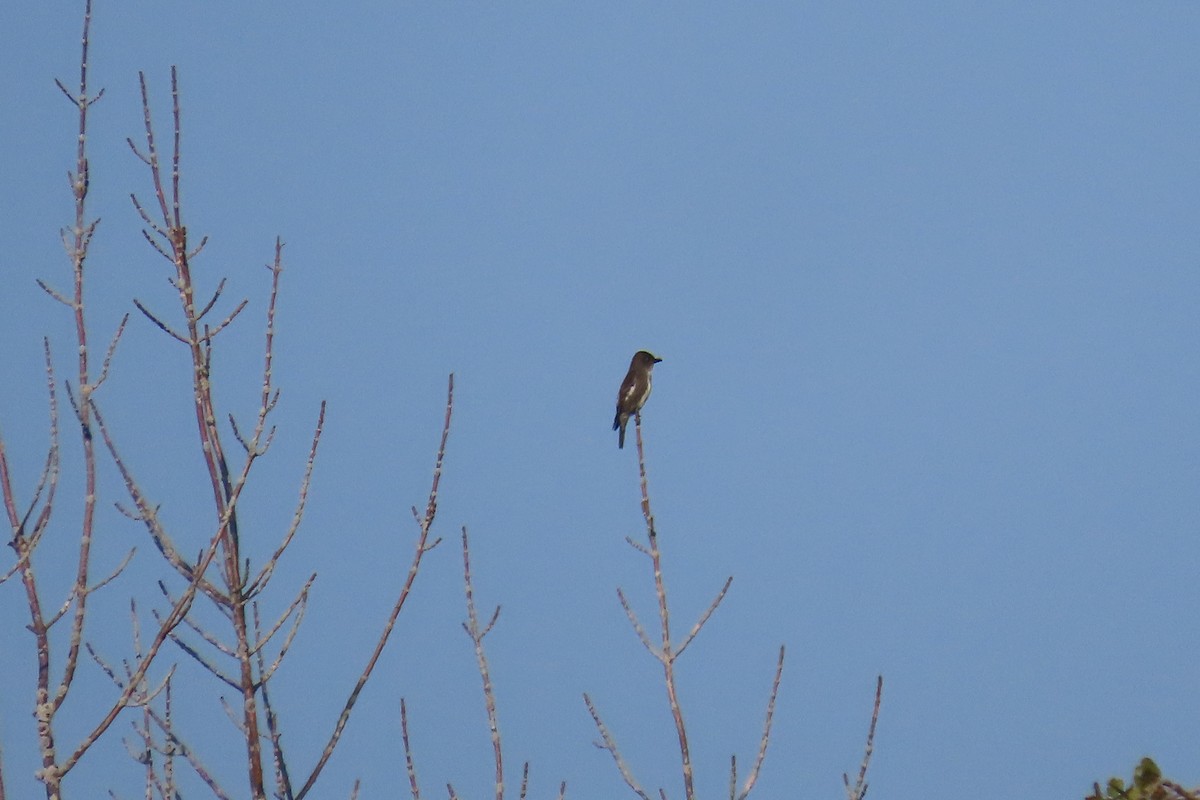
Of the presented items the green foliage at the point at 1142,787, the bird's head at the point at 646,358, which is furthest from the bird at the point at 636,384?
the green foliage at the point at 1142,787

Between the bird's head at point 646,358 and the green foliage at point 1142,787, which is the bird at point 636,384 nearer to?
the bird's head at point 646,358

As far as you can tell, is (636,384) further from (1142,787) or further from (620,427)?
(1142,787)

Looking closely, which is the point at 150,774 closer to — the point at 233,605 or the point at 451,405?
the point at 233,605

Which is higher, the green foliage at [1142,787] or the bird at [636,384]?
the bird at [636,384]

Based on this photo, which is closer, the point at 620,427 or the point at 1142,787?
the point at 1142,787

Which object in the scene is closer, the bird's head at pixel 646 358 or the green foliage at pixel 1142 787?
the green foliage at pixel 1142 787

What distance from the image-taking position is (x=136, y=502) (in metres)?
3.93

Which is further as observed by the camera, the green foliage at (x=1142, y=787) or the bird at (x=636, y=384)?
the bird at (x=636, y=384)

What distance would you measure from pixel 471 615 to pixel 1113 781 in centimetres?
278

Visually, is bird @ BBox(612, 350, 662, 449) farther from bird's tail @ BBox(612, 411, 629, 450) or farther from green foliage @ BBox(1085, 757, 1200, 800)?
green foliage @ BBox(1085, 757, 1200, 800)

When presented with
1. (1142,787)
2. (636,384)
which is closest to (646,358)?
(636,384)

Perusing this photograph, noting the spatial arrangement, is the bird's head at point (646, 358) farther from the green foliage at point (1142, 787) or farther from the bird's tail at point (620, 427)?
the green foliage at point (1142, 787)

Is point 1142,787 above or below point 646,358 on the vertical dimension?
below

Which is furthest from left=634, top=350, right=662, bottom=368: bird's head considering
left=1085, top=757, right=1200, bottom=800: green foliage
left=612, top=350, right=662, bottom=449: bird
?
left=1085, top=757, right=1200, bottom=800: green foliage
